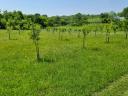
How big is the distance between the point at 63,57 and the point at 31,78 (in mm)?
12477

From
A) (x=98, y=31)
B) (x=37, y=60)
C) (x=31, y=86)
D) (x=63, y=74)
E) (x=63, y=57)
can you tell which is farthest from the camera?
(x=98, y=31)

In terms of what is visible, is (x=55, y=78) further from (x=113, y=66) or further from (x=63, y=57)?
(x=63, y=57)

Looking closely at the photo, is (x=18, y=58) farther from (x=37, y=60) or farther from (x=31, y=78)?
(x=31, y=78)

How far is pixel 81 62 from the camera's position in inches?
1339

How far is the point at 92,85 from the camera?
23766 mm

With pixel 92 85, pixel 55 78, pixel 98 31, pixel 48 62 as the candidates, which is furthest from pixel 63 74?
pixel 98 31

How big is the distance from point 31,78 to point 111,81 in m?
6.63

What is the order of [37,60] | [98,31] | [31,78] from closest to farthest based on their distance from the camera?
[31,78], [37,60], [98,31]

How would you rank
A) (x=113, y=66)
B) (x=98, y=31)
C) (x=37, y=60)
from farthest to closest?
(x=98, y=31) → (x=37, y=60) → (x=113, y=66)

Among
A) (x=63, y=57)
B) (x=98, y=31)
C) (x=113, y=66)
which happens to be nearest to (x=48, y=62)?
(x=63, y=57)

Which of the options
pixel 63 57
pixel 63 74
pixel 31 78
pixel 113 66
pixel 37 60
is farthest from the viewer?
pixel 63 57

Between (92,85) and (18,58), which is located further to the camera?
(18,58)

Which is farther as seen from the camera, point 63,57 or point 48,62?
point 63,57

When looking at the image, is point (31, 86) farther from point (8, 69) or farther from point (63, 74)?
point (8, 69)
